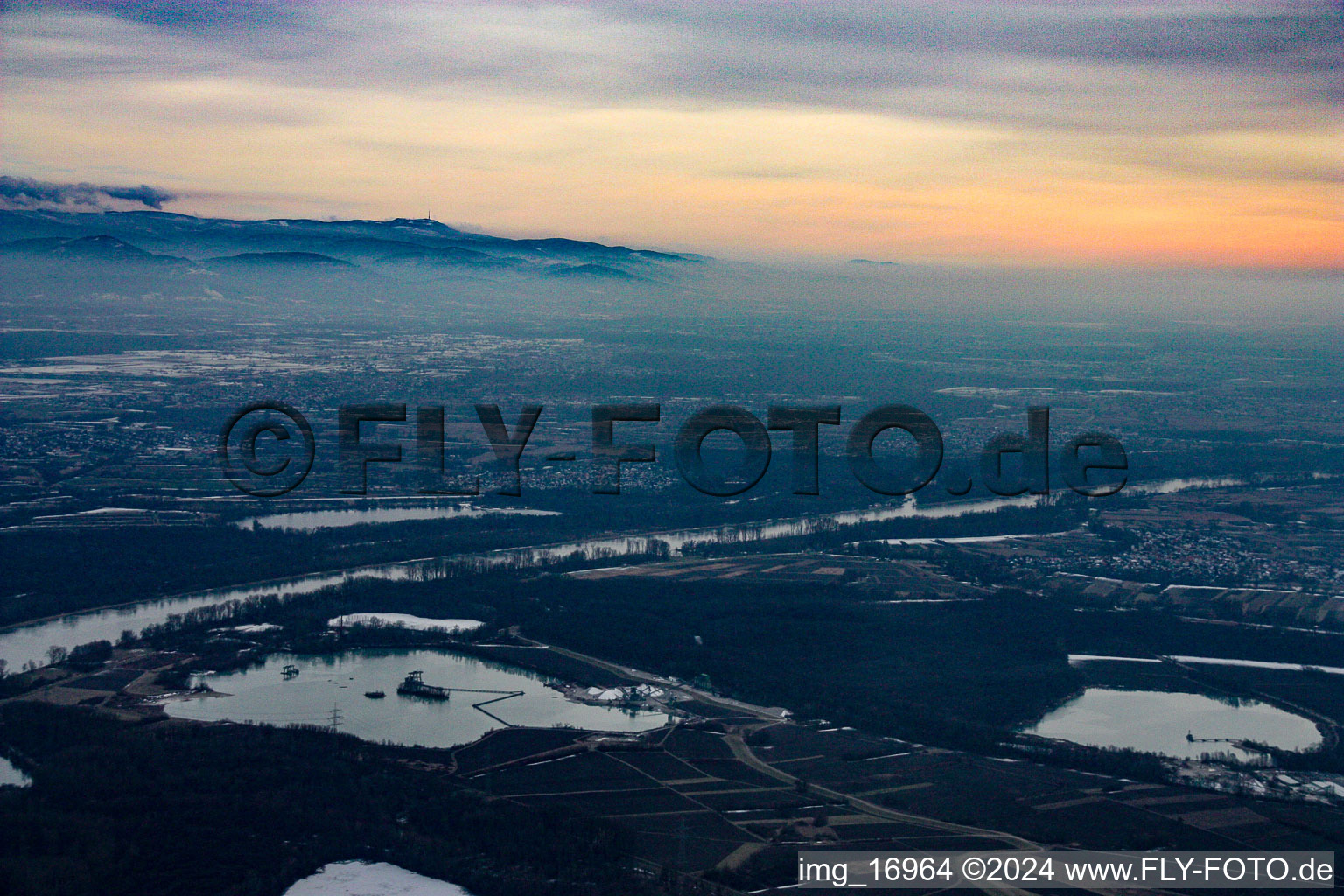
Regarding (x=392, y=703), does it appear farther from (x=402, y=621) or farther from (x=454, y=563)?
(x=454, y=563)

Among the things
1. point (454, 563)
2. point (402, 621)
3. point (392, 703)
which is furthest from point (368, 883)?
point (454, 563)

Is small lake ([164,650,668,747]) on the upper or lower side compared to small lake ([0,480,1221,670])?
lower

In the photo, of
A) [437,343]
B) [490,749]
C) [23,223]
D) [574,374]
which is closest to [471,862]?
[490,749]

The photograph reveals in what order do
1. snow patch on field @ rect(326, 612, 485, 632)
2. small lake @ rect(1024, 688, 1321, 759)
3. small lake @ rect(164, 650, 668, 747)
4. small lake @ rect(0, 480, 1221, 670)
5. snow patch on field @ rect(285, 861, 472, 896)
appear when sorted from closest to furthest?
snow patch on field @ rect(285, 861, 472, 896)
small lake @ rect(1024, 688, 1321, 759)
small lake @ rect(164, 650, 668, 747)
small lake @ rect(0, 480, 1221, 670)
snow patch on field @ rect(326, 612, 485, 632)

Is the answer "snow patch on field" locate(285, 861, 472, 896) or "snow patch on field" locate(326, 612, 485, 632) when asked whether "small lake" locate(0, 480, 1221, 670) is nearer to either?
"snow patch on field" locate(326, 612, 485, 632)

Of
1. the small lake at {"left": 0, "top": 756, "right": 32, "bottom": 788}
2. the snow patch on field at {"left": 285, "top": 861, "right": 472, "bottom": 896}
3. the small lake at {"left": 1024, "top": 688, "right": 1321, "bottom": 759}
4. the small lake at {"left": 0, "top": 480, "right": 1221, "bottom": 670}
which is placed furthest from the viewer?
the small lake at {"left": 0, "top": 480, "right": 1221, "bottom": 670}

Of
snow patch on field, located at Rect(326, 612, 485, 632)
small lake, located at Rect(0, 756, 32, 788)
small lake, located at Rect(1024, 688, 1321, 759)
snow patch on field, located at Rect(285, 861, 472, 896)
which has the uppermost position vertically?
snow patch on field, located at Rect(326, 612, 485, 632)

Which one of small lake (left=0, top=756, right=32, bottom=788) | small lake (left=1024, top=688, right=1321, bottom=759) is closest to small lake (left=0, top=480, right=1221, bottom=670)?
small lake (left=0, top=756, right=32, bottom=788)

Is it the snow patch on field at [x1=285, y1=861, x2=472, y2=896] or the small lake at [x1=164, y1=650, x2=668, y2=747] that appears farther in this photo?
the small lake at [x1=164, y1=650, x2=668, y2=747]
